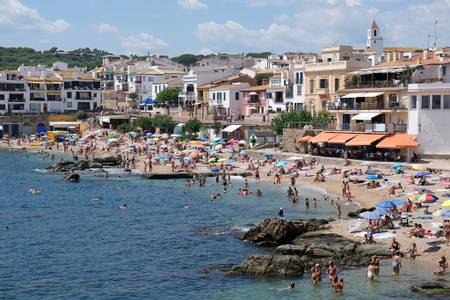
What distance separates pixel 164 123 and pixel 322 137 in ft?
119

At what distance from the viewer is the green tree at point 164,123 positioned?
99.4m

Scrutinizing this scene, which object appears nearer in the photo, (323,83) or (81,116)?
(323,83)

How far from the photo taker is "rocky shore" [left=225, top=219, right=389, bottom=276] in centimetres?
3350

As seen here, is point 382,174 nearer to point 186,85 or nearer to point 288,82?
point 288,82

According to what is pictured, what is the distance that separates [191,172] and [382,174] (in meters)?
20.3

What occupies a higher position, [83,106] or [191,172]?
[83,106]

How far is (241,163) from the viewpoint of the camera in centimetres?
7225

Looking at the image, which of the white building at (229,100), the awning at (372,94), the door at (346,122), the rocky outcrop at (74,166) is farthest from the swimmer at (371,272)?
the white building at (229,100)

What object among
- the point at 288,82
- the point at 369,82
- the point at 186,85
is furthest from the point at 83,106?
the point at 369,82

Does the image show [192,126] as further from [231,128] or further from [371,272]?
[371,272]

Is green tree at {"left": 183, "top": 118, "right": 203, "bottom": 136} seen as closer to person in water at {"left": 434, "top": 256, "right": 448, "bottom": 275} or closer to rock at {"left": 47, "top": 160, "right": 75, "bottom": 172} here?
rock at {"left": 47, "top": 160, "right": 75, "bottom": 172}

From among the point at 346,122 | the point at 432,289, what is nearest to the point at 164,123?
the point at 346,122

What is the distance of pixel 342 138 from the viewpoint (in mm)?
65000

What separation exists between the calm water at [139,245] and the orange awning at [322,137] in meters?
8.79
